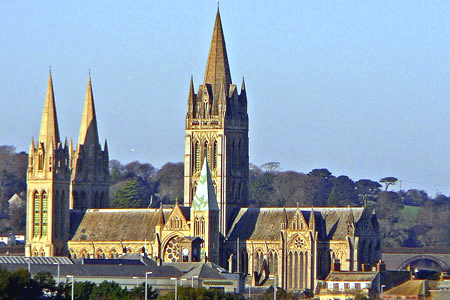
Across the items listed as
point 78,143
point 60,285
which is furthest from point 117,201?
point 60,285

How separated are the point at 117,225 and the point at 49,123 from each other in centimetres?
869

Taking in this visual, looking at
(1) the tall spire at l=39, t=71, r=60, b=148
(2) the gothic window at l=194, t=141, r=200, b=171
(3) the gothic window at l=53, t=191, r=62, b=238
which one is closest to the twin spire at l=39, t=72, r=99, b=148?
(1) the tall spire at l=39, t=71, r=60, b=148

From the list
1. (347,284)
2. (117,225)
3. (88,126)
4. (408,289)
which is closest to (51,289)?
(347,284)

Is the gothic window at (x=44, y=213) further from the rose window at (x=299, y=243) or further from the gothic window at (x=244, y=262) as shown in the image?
the rose window at (x=299, y=243)

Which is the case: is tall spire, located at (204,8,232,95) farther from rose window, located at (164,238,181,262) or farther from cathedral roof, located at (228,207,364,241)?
rose window, located at (164,238,181,262)

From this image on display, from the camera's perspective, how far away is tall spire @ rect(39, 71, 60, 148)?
14275 cm

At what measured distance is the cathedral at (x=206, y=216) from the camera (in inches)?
5221

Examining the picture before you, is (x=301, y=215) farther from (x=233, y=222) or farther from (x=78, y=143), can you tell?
(x=78, y=143)

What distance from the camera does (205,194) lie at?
13462cm

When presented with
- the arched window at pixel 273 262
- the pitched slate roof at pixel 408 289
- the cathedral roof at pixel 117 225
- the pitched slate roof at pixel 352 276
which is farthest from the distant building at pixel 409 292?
the cathedral roof at pixel 117 225

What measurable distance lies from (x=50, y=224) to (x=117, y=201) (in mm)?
37226

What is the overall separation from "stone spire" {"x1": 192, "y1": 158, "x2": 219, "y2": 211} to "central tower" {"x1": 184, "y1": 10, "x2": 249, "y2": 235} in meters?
2.96

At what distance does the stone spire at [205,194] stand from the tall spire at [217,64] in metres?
6.84

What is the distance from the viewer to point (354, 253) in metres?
131
